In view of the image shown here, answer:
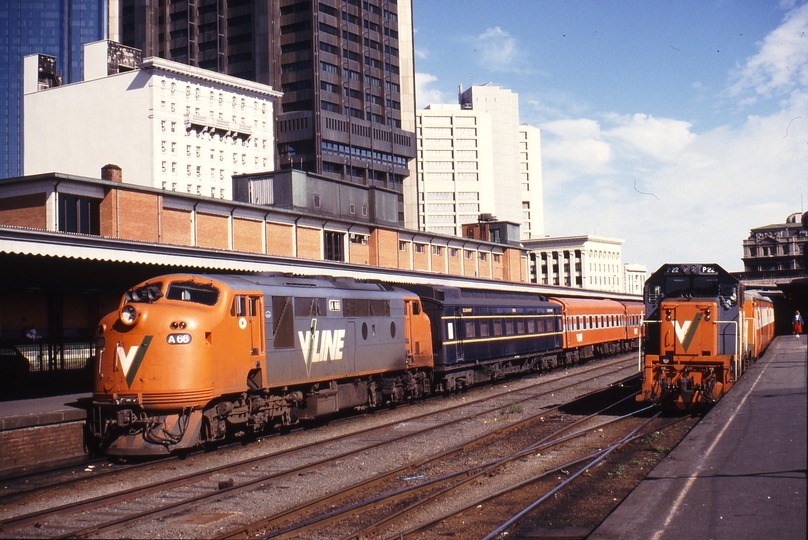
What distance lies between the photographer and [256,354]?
17.3m

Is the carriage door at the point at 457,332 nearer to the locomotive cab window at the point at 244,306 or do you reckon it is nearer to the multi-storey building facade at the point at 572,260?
the locomotive cab window at the point at 244,306

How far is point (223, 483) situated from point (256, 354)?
4.44 meters

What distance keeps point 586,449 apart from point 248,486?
7.28m

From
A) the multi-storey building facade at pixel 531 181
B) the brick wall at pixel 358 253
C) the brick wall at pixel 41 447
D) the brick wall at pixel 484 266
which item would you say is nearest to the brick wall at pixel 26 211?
the brick wall at pixel 41 447

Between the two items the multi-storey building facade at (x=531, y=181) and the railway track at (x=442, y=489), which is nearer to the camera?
the railway track at (x=442, y=489)

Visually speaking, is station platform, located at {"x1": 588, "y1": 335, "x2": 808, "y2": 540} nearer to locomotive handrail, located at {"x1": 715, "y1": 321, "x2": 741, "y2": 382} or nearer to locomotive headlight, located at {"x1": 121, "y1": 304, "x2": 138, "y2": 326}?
locomotive handrail, located at {"x1": 715, "y1": 321, "x2": 741, "y2": 382}

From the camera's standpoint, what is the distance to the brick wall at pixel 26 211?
31812mm

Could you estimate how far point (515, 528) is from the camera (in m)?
10.5

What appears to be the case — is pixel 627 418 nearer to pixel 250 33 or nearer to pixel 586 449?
pixel 586 449

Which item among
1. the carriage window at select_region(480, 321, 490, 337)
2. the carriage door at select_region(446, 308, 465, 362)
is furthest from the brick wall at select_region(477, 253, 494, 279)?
the carriage door at select_region(446, 308, 465, 362)

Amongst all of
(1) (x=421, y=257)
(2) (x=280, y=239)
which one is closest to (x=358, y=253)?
(2) (x=280, y=239)

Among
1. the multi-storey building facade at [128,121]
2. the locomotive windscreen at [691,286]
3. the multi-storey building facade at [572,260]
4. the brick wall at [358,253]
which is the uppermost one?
the multi-storey building facade at [128,121]

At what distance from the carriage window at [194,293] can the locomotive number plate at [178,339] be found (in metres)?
0.99

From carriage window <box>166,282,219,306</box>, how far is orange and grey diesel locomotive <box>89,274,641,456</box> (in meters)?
0.02
